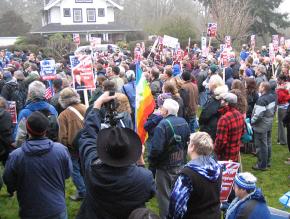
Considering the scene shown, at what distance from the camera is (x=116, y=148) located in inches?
129

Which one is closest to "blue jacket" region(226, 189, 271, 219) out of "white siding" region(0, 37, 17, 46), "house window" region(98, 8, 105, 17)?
"white siding" region(0, 37, 17, 46)

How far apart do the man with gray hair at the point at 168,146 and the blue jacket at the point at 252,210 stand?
64.8 inches

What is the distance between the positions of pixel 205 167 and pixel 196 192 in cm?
28

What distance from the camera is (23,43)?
4091cm

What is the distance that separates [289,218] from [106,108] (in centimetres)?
234

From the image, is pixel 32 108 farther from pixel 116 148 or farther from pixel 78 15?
pixel 78 15

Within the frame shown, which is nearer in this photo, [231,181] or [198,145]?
[198,145]

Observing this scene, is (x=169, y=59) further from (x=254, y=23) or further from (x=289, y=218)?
(x=254, y=23)

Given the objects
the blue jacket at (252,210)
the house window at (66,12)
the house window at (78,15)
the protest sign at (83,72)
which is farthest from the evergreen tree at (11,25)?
the blue jacket at (252,210)

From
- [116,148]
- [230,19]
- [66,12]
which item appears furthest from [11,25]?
[116,148]

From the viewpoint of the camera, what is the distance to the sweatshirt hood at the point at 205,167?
4152mm

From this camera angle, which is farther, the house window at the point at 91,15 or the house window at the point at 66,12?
the house window at the point at 91,15

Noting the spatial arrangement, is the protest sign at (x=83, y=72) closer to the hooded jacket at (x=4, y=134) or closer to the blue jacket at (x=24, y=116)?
the blue jacket at (x=24, y=116)

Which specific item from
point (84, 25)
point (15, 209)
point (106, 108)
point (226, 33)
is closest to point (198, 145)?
point (106, 108)
